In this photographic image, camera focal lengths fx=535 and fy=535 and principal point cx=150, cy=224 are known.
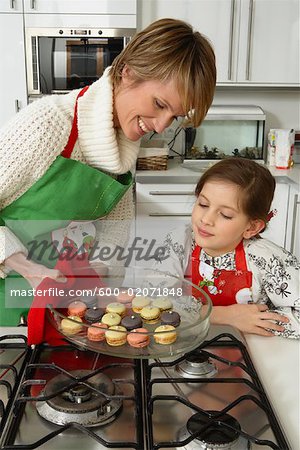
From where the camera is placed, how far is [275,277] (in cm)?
125

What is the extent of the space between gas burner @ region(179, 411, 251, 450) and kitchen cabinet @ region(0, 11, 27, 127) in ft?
7.38

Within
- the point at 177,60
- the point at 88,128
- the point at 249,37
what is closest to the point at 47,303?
the point at 88,128

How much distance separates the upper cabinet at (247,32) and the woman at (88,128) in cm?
169

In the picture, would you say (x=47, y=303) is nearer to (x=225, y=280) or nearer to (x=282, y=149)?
(x=225, y=280)

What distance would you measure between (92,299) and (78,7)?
2.02m

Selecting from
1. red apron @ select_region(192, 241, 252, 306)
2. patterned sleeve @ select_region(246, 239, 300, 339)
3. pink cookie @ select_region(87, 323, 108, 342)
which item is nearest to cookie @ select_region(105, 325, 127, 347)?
Answer: pink cookie @ select_region(87, 323, 108, 342)

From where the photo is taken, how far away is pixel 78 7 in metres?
2.56

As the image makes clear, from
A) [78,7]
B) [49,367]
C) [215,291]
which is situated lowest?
[215,291]

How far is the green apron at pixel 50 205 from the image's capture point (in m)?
1.08

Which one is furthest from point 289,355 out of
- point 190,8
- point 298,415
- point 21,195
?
point 190,8

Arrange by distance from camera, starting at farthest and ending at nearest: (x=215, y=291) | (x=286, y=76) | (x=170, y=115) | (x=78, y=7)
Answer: (x=286, y=76) → (x=78, y=7) → (x=215, y=291) → (x=170, y=115)

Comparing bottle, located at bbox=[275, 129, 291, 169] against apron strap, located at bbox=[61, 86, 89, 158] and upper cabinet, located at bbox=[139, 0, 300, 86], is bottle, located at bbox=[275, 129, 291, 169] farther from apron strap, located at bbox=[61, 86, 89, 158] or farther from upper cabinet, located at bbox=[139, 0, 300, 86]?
apron strap, located at bbox=[61, 86, 89, 158]

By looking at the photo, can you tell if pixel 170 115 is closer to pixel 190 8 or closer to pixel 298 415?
pixel 298 415

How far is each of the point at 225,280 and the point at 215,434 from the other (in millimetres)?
687
